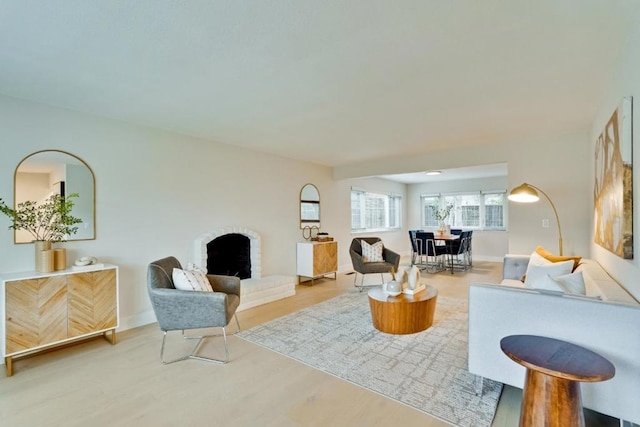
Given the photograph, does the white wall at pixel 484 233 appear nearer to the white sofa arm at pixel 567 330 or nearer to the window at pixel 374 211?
the window at pixel 374 211

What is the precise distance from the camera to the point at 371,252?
5.34 metres

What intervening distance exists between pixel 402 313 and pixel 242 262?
272cm

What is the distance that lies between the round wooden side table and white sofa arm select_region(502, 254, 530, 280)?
2619 mm

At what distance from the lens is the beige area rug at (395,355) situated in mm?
2041

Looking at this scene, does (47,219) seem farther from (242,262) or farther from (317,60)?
(317,60)

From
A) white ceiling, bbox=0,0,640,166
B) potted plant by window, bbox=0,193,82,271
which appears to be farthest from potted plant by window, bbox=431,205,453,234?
potted plant by window, bbox=0,193,82,271

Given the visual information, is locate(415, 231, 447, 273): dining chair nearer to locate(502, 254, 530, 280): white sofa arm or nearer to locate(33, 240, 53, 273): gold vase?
locate(502, 254, 530, 280): white sofa arm

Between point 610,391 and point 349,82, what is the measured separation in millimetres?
2554

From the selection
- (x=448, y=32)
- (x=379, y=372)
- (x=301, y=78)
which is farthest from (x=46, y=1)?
(x=379, y=372)

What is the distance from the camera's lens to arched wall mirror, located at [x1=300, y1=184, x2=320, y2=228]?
19.1 feet

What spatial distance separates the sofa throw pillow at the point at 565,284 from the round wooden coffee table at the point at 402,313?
1190mm

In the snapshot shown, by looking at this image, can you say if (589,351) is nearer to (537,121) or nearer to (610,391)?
(610,391)

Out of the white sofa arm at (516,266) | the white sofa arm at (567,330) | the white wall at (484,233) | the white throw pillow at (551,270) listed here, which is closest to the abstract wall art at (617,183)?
the white throw pillow at (551,270)

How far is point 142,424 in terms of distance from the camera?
1864 millimetres
